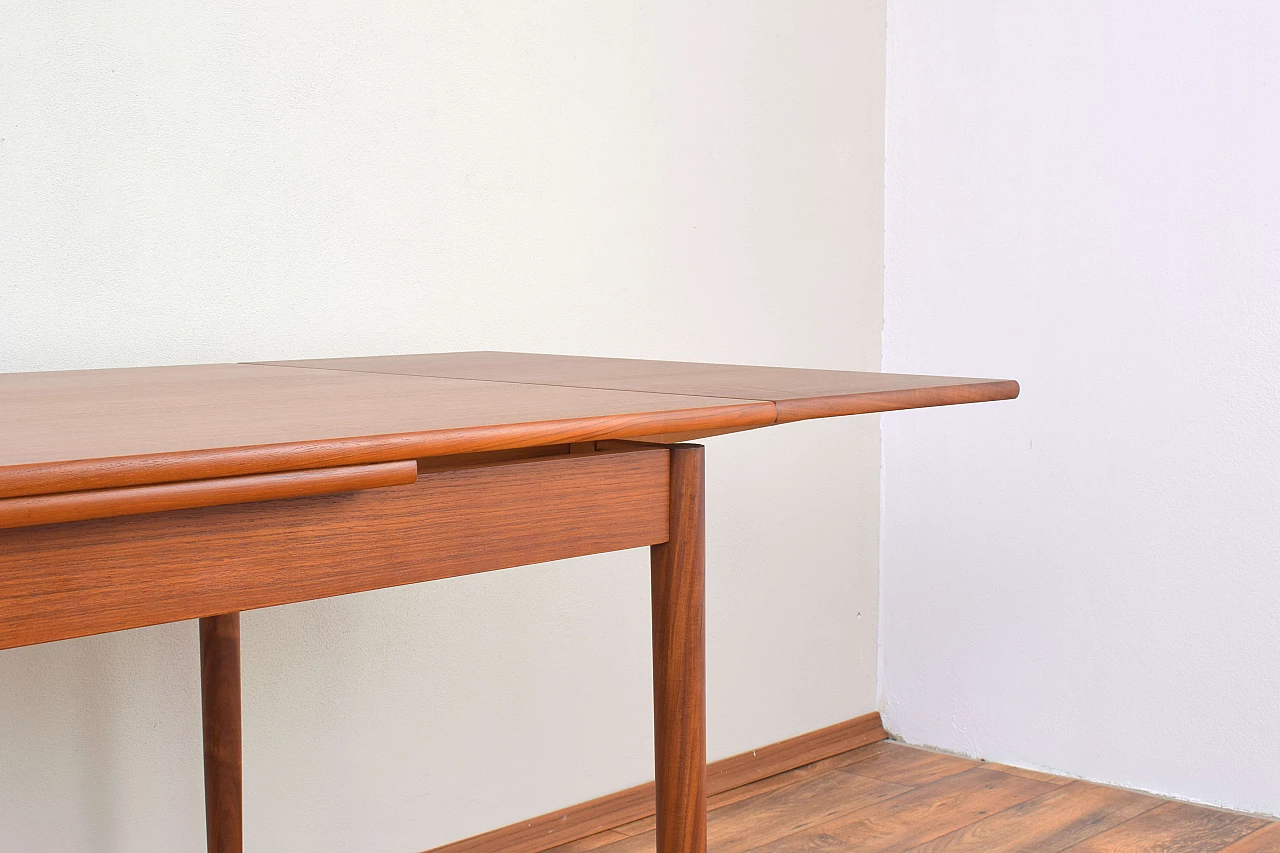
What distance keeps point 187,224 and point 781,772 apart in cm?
157

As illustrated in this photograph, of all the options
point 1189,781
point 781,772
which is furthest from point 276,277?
point 1189,781

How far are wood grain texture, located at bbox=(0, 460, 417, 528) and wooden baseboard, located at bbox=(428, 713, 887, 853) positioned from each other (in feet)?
4.44

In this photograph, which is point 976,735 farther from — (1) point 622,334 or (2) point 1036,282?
(1) point 622,334

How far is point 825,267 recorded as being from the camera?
98.9 inches

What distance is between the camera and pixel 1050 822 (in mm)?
2135

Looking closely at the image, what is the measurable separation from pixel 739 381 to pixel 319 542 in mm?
494

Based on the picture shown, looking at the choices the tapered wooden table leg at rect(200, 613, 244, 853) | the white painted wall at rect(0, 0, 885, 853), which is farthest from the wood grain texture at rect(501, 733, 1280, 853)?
the tapered wooden table leg at rect(200, 613, 244, 853)

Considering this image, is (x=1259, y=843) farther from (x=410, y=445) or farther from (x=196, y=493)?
(x=196, y=493)

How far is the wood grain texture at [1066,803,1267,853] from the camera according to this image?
2006 mm

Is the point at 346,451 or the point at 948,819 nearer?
the point at 346,451

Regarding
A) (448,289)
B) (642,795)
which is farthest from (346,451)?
(642,795)

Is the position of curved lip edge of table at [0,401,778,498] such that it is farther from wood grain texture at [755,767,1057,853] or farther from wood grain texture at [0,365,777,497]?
wood grain texture at [755,767,1057,853]

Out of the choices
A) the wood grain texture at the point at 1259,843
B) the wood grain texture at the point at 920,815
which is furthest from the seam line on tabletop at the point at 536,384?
the wood grain texture at the point at 1259,843

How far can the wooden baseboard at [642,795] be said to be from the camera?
6.57ft
